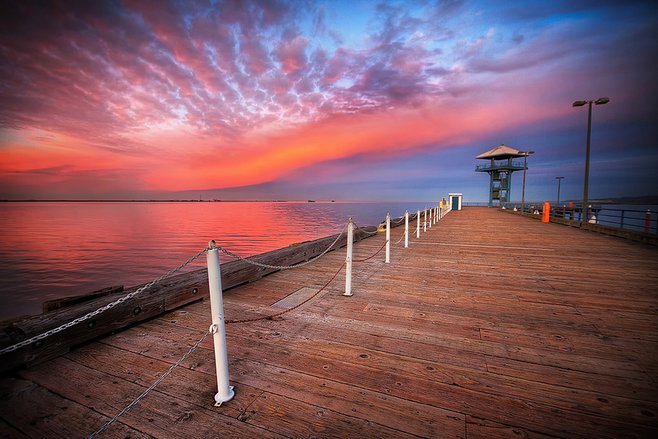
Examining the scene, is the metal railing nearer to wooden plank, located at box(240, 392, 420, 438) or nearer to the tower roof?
the tower roof

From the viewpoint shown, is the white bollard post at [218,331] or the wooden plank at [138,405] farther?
the white bollard post at [218,331]

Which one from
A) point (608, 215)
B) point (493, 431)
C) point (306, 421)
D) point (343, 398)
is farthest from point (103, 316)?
point (608, 215)

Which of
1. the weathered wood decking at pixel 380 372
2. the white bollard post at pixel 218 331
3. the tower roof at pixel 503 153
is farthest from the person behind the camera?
the tower roof at pixel 503 153

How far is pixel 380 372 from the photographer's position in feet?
8.36

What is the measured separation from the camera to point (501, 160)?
50062 mm

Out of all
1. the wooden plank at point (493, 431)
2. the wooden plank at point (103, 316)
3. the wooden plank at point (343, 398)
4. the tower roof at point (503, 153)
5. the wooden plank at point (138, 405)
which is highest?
the tower roof at point (503, 153)

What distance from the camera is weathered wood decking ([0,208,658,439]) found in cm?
196

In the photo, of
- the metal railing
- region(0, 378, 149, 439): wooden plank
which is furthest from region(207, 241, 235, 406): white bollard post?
the metal railing

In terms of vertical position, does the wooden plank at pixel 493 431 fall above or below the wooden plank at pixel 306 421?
below

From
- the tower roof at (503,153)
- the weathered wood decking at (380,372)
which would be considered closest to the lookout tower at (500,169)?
the tower roof at (503,153)

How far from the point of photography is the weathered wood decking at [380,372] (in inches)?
77.2

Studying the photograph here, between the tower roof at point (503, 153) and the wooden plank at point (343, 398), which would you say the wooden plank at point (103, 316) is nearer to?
the wooden plank at point (343, 398)

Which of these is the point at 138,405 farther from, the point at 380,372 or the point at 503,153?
the point at 503,153

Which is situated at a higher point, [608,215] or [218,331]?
[218,331]
